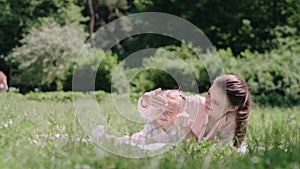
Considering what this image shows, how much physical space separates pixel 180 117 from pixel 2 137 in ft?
4.84

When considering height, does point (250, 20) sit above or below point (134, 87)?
above

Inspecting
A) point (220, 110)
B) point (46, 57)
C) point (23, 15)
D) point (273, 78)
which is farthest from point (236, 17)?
point (220, 110)

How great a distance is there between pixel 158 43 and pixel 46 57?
663cm

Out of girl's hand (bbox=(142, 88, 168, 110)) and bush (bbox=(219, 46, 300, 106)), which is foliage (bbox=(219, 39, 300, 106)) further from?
girl's hand (bbox=(142, 88, 168, 110))

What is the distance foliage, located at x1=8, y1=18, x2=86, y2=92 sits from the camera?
23.2 metres

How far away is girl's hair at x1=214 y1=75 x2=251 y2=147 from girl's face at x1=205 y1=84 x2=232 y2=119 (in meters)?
0.04

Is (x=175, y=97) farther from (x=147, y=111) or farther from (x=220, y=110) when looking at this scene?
(x=220, y=110)

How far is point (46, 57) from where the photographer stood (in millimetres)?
23422

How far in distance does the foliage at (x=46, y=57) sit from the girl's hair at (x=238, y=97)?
18.2m

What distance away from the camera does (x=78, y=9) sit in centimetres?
2991

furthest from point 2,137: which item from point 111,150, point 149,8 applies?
point 149,8

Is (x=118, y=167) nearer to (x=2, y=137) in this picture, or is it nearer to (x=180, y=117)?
(x=2, y=137)

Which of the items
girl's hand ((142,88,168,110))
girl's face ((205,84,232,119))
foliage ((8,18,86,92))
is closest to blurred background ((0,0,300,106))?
foliage ((8,18,86,92))

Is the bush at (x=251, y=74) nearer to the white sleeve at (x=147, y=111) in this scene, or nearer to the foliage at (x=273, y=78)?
the foliage at (x=273, y=78)
